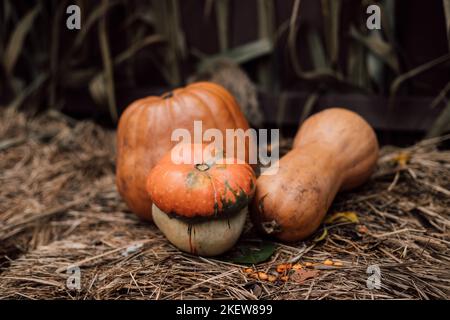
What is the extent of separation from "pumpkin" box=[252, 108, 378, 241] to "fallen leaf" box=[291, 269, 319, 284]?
0.21m

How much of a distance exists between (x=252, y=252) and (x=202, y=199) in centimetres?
32

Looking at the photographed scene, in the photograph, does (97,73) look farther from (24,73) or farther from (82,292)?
(82,292)

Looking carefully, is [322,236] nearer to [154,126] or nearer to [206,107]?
[206,107]

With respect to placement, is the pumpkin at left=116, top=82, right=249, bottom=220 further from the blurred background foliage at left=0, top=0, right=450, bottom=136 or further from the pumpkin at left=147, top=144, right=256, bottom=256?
the blurred background foliage at left=0, top=0, right=450, bottom=136

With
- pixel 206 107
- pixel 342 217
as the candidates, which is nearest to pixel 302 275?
pixel 342 217

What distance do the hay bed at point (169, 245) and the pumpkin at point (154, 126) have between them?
200mm

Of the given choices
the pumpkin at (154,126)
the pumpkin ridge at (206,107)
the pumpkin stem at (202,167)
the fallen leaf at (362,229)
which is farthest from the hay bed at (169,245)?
the pumpkin ridge at (206,107)

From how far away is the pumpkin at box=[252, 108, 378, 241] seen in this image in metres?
1.75

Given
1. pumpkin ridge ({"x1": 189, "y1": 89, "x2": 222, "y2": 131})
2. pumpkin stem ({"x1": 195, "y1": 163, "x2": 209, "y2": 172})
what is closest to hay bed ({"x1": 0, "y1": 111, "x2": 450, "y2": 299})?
pumpkin stem ({"x1": 195, "y1": 163, "x2": 209, "y2": 172})

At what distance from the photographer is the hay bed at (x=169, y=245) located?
1.50m

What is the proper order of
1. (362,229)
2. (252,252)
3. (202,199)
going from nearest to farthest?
1. (202,199)
2. (252,252)
3. (362,229)

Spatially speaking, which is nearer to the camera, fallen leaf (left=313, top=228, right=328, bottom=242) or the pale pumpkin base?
the pale pumpkin base

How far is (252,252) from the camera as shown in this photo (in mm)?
1728

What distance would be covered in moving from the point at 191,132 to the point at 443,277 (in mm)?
1083
